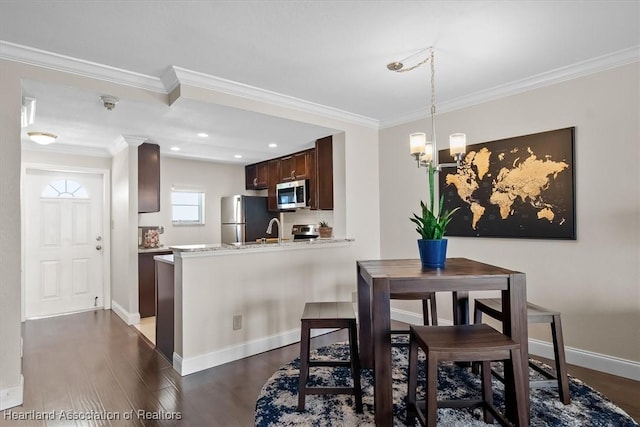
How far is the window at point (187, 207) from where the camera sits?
5.57 metres

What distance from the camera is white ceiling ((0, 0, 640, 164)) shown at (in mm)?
1963

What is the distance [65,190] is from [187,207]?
1.63 meters

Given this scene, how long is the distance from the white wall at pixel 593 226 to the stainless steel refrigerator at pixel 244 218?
355 cm

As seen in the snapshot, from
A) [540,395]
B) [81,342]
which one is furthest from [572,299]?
[81,342]

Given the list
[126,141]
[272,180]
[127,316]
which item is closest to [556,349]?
[272,180]

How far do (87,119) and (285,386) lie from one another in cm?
313

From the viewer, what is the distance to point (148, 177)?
447cm

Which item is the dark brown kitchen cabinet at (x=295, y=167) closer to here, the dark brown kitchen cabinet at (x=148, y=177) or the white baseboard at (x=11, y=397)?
the dark brown kitchen cabinet at (x=148, y=177)

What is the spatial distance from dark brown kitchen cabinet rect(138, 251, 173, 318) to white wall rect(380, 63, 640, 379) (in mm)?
4019

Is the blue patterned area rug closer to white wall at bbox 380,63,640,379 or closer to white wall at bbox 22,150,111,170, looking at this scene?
white wall at bbox 380,63,640,379

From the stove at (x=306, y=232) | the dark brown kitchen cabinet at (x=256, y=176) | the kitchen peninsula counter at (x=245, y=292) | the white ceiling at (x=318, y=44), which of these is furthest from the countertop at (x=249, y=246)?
the dark brown kitchen cabinet at (x=256, y=176)

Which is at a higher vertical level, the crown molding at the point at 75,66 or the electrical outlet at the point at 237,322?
the crown molding at the point at 75,66

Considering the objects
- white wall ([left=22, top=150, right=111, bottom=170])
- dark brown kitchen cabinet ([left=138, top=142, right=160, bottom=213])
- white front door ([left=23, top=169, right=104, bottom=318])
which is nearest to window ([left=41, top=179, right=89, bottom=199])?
white front door ([left=23, top=169, right=104, bottom=318])

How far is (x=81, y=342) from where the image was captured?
3.54 m
